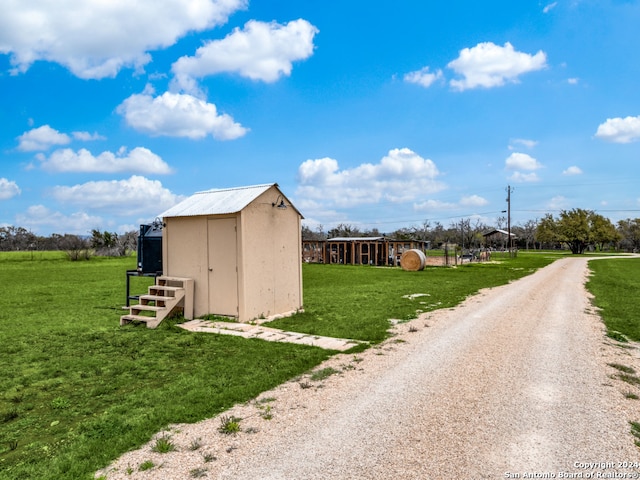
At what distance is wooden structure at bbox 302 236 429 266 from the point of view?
33.6 metres

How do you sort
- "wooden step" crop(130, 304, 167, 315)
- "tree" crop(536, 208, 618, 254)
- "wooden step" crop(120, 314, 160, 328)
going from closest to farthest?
1. "wooden step" crop(120, 314, 160, 328)
2. "wooden step" crop(130, 304, 167, 315)
3. "tree" crop(536, 208, 618, 254)

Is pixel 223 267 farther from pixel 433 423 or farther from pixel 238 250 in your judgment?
pixel 433 423

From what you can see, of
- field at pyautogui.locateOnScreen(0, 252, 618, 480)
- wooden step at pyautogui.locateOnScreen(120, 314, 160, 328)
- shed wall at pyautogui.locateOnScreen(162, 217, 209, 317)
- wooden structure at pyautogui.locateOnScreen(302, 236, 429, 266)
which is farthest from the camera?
wooden structure at pyautogui.locateOnScreen(302, 236, 429, 266)

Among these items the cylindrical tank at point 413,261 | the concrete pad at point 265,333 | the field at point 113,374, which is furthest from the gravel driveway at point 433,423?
the cylindrical tank at point 413,261

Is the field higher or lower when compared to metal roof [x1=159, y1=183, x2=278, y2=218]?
lower

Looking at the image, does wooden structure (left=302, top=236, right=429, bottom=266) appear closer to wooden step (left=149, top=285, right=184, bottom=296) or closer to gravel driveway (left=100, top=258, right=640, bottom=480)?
wooden step (left=149, top=285, right=184, bottom=296)

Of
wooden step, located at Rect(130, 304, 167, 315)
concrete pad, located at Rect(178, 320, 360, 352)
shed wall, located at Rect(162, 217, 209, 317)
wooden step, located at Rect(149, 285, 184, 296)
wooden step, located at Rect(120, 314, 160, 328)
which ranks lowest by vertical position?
concrete pad, located at Rect(178, 320, 360, 352)

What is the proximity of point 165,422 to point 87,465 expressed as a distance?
2.81 feet

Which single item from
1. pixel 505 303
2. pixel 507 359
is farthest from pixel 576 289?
pixel 507 359

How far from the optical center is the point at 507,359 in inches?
247

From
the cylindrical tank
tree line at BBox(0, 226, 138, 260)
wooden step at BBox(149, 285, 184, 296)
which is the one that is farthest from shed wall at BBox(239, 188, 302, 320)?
tree line at BBox(0, 226, 138, 260)

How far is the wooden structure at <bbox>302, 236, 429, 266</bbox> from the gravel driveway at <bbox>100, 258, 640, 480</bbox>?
26596mm

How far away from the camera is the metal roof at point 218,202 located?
31.4ft

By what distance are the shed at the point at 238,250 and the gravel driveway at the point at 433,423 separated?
378 cm
